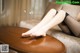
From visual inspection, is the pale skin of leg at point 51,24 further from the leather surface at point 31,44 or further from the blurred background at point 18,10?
the blurred background at point 18,10

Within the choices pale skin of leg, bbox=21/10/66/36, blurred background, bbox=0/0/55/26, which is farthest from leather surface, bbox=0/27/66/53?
blurred background, bbox=0/0/55/26

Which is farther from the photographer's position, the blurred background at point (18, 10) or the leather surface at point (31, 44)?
the blurred background at point (18, 10)

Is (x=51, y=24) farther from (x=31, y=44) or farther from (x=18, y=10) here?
(x=18, y=10)

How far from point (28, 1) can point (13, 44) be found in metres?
1.86

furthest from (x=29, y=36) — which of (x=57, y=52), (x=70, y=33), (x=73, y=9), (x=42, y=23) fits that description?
(x=73, y=9)

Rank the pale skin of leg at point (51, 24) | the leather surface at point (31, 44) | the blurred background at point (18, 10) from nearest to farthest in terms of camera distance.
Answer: the leather surface at point (31, 44) → the pale skin of leg at point (51, 24) → the blurred background at point (18, 10)

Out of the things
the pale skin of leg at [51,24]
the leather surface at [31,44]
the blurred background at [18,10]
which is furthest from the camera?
the blurred background at [18,10]

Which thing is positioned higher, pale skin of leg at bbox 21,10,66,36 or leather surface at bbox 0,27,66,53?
pale skin of leg at bbox 21,10,66,36

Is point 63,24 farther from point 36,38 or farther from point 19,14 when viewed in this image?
point 19,14

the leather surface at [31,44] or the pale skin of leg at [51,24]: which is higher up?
the pale skin of leg at [51,24]

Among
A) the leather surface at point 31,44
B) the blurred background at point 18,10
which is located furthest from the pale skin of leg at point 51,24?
the blurred background at point 18,10

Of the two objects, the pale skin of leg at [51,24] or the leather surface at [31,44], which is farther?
the pale skin of leg at [51,24]

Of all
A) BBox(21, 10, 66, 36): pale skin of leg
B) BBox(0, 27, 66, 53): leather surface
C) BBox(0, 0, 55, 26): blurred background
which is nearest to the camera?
BBox(0, 27, 66, 53): leather surface

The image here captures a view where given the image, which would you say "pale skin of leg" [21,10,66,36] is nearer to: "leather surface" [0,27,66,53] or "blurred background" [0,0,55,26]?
"leather surface" [0,27,66,53]
